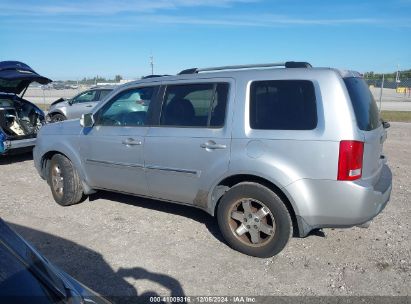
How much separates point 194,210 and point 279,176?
201 centimetres

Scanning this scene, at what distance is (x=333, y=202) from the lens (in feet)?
11.6

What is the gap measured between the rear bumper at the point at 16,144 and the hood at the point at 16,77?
1399 mm

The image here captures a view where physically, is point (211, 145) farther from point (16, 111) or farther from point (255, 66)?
point (16, 111)

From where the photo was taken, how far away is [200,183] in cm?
423

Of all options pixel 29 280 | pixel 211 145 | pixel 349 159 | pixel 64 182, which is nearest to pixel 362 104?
pixel 349 159

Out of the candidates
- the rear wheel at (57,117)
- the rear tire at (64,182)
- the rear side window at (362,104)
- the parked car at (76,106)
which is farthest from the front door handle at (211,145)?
the rear wheel at (57,117)

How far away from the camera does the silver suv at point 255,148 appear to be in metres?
3.51

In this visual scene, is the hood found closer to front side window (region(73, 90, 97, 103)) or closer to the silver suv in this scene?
the silver suv

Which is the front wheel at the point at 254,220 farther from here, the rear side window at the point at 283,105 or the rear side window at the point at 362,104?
the rear side window at the point at 362,104

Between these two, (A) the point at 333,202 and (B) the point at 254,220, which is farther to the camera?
(B) the point at 254,220

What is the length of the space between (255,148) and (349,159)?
2.88ft

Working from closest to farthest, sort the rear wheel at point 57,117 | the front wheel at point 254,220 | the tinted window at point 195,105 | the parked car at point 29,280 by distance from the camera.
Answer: the parked car at point 29,280, the front wheel at point 254,220, the tinted window at point 195,105, the rear wheel at point 57,117

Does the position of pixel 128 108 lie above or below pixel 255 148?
above

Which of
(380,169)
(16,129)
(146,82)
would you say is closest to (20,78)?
(16,129)
